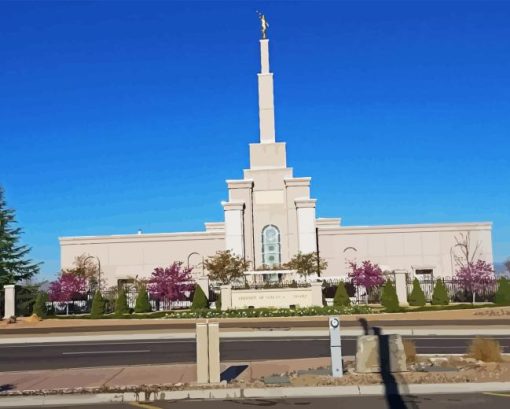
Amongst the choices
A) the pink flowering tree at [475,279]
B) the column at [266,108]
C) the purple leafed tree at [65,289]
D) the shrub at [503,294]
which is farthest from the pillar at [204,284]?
the shrub at [503,294]

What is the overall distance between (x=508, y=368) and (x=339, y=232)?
46441mm

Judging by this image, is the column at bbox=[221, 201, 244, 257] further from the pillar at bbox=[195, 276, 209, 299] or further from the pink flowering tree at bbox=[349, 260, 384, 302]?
the pink flowering tree at bbox=[349, 260, 384, 302]

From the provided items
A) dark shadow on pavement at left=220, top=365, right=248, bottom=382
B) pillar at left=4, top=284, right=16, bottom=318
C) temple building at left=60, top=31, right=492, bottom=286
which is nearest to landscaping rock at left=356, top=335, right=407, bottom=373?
dark shadow on pavement at left=220, top=365, right=248, bottom=382

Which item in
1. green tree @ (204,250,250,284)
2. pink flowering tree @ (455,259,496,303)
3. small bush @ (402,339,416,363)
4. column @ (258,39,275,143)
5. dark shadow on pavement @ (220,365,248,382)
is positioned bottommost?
dark shadow on pavement @ (220,365,248,382)

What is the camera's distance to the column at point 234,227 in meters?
52.9

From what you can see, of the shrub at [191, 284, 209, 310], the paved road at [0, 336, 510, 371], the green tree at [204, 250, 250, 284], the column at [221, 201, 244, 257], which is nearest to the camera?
the paved road at [0, 336, 510, 371]

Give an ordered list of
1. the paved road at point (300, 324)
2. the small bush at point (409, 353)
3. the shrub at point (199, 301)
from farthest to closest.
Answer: the shrub at point (199, 301) < the paved road at point (300, 324) < the small bush at point (409, 353)

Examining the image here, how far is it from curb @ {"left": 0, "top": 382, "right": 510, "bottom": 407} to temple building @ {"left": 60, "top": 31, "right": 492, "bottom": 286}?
4228 centimetres

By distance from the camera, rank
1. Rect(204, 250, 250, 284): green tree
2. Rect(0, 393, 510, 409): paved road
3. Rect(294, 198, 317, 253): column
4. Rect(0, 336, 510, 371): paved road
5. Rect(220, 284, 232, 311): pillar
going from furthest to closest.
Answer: Rect(294, 198, 317, 253): column < Rect(204, 250, 250, 284): green tree < Rect(220, 284, 232, 311): pillar < Rect(0, 336, 510, 371): paved road < Rect(0, 393, 510, 409): paved road

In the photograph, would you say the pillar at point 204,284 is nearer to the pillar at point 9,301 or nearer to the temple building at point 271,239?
the temple building at point 271,239

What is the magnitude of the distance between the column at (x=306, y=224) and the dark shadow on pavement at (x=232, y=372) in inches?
1518

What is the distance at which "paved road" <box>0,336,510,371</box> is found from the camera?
54.4ft

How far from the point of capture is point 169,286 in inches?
1791

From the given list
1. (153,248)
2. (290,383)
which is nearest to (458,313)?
(290,383)
